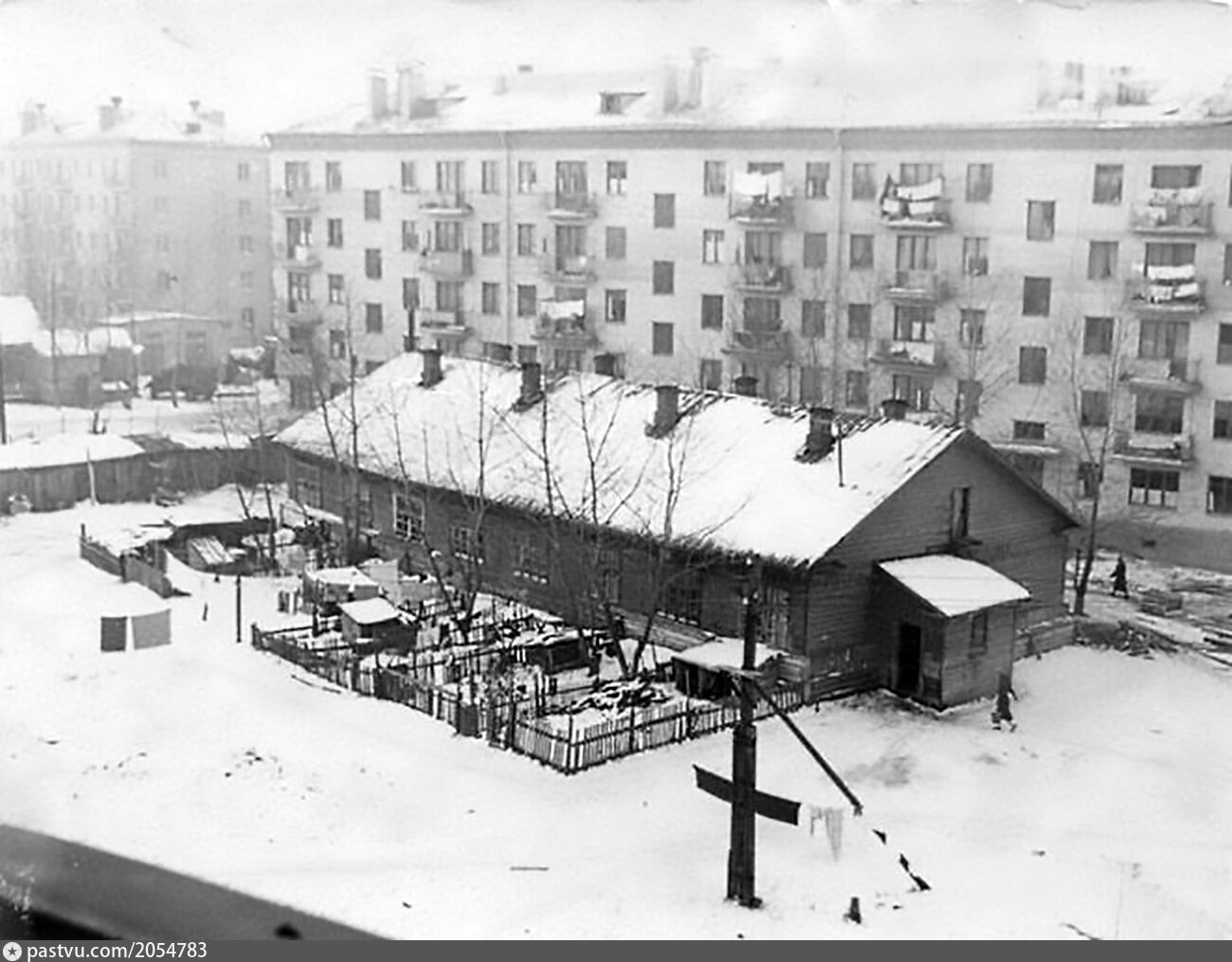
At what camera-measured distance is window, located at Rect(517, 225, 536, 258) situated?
22.1 metres

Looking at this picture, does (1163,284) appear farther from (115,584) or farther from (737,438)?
(115,584)

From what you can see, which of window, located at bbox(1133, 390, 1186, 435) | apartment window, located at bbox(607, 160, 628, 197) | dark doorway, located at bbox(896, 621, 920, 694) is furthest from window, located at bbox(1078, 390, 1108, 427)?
apartment window, located at bbox(607, 160, 628, 197)

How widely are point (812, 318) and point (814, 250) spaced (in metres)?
0.90

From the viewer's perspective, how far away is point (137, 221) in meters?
25.8

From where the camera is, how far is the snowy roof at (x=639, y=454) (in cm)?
1250

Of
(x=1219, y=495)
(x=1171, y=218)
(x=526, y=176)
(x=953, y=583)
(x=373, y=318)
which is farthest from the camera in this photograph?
(x=373, y=318)

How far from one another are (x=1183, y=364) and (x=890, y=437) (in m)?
6.19

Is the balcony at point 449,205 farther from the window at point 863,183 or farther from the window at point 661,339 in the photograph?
the window at point 863,183

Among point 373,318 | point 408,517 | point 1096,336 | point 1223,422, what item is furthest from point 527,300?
point 1223,422

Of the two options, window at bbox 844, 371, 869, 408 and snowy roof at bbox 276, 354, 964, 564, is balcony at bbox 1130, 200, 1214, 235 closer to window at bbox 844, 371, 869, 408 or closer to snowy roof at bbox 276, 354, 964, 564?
window at bbox 844, 371, 869, 408

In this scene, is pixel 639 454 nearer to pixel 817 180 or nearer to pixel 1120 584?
pixel 1120 584

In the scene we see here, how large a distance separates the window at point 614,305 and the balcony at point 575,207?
3.66ft

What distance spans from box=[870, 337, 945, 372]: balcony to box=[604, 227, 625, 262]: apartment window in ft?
14.5

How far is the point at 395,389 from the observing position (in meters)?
17.5
